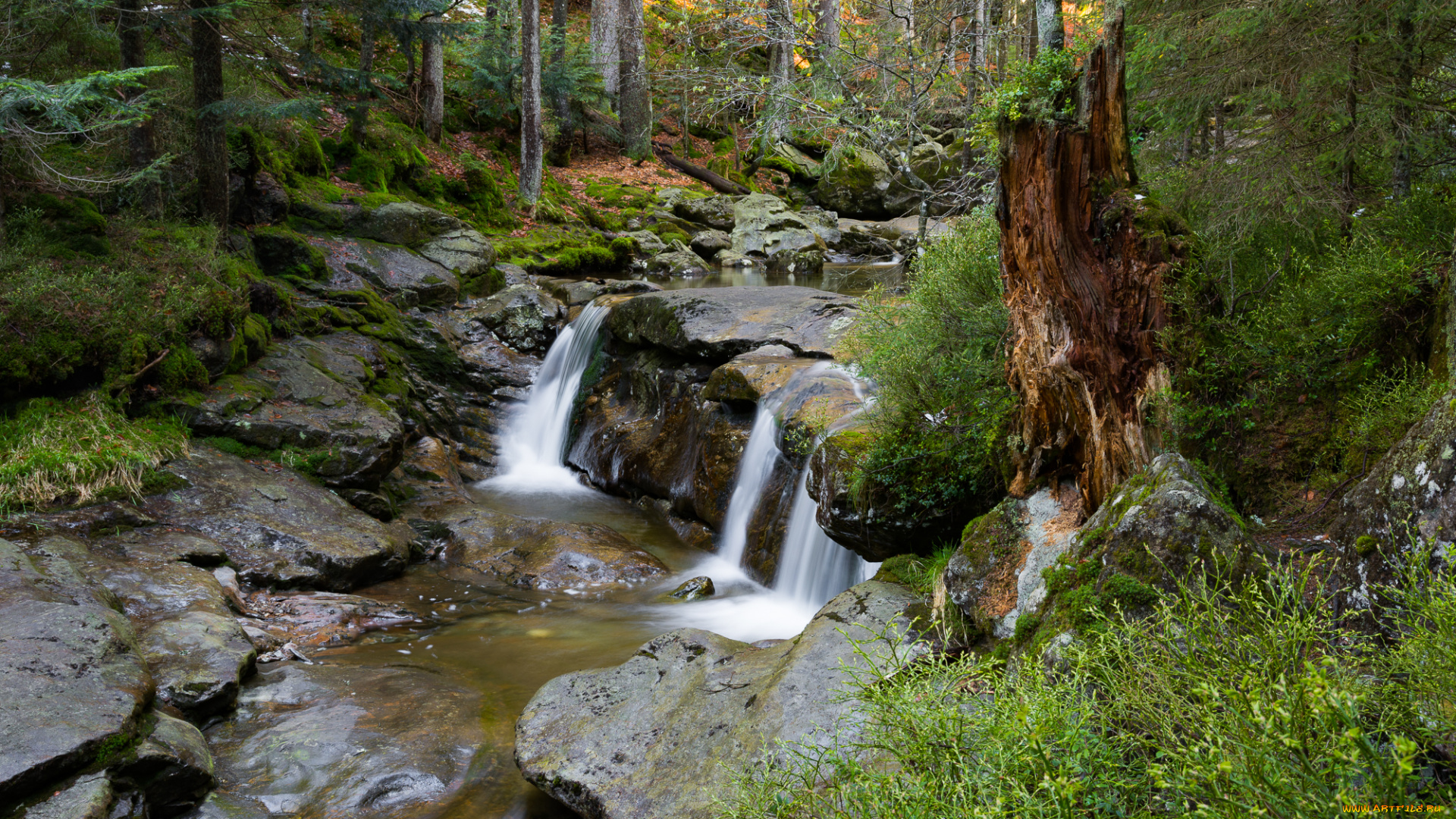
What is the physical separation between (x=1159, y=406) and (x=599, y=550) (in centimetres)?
655

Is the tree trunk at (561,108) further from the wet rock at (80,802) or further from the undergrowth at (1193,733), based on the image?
the undergrowth at (1193,733)

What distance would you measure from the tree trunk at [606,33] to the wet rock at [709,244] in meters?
7.39

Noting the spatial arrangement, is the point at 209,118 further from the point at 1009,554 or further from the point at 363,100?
the point at 1009,554

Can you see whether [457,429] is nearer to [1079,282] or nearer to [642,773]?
[642,773]

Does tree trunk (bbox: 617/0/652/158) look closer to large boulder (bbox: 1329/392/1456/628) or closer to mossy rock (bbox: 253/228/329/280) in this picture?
mossy rock (bbox: 253/228/329/280)

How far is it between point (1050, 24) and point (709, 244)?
56.5 feet

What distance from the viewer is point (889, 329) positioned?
24.8ft

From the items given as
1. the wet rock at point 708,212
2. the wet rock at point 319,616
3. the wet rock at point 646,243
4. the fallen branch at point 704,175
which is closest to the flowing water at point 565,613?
the wet rock at point 319,616

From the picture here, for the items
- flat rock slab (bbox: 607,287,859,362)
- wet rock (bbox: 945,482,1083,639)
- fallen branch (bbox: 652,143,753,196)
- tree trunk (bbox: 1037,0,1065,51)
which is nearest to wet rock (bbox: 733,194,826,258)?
fallen branch (bbox: 652,143,753,196)

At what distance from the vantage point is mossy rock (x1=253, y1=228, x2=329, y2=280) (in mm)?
12914

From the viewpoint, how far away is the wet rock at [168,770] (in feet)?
14.8

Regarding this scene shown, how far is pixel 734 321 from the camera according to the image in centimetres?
1202

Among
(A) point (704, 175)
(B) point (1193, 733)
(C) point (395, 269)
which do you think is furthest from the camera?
(A) point (704, 175)

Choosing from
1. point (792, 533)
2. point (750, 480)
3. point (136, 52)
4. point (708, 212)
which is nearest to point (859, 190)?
point (708, 212)
